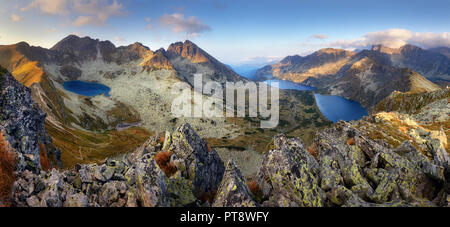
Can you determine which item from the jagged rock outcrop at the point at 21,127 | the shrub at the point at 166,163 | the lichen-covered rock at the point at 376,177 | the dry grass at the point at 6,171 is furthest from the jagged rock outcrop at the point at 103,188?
the lichen-covered rock at the point at 376,177

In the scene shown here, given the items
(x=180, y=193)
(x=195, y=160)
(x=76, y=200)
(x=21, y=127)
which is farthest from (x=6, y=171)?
(x=195, y=160)

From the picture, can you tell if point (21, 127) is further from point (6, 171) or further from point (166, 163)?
point (166, 163)

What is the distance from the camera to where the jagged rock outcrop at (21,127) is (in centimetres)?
1656

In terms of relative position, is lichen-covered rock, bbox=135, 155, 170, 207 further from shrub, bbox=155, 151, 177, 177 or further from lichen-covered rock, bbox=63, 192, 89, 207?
shrub, bbox=155, 151, 177, 177

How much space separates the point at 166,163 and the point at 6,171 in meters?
13.0

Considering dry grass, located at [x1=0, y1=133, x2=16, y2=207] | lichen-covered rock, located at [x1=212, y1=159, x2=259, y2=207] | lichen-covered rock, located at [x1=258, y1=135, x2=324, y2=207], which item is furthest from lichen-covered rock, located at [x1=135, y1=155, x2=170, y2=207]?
lichen-covered rock, located at [x1=258, y1=135, x2=324, y2=207]

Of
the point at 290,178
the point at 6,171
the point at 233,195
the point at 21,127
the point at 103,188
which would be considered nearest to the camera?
the point at 6,171

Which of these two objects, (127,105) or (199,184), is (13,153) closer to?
(199,184)

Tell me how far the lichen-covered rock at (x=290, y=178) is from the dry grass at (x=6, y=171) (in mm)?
16764

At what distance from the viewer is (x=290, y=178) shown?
17.1 m
